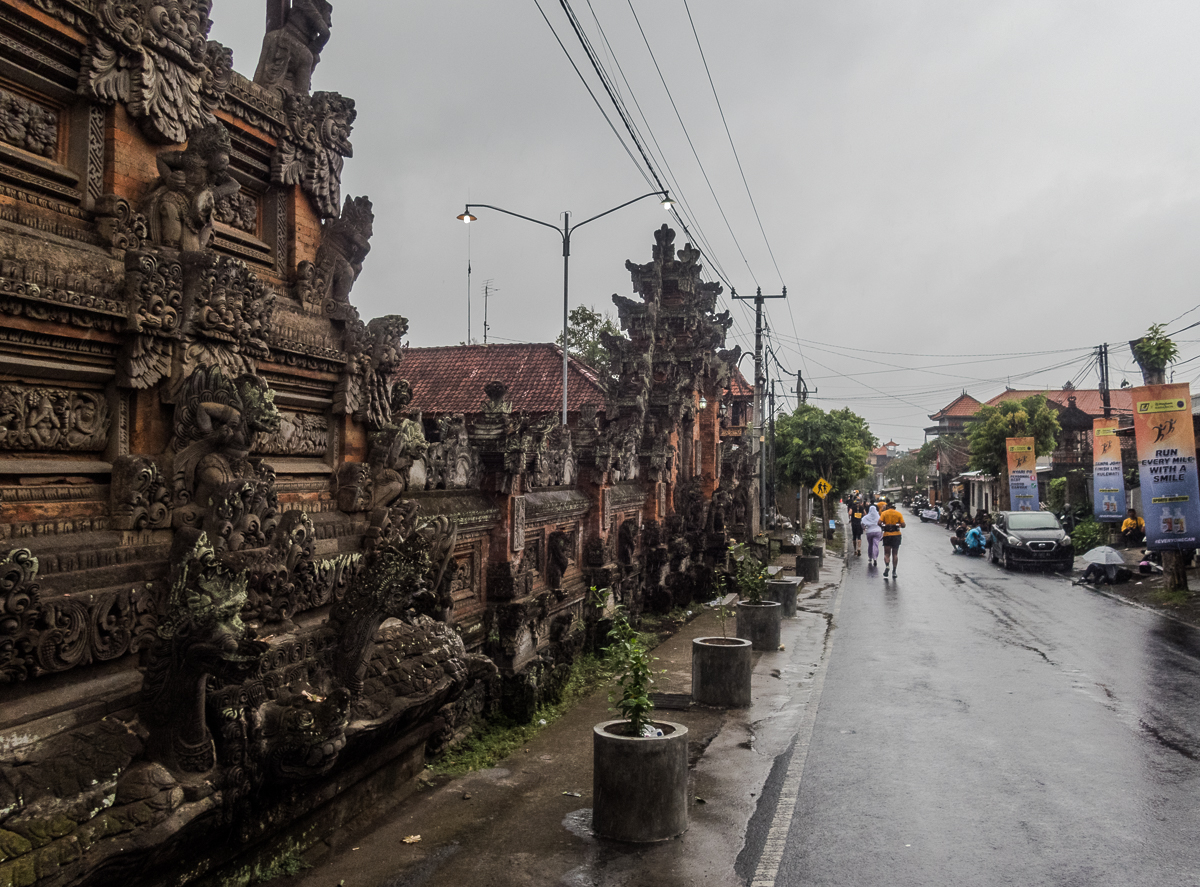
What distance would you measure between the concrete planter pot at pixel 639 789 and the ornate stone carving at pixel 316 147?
4.91 m

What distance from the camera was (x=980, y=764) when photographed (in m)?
7.76

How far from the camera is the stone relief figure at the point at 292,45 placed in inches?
265

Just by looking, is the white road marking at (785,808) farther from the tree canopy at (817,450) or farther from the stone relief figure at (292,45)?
the tree canopy at (817,450)

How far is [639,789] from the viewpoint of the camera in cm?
589

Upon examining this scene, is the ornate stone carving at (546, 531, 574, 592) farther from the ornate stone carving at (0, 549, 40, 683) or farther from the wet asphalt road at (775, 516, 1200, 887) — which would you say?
the ornate stone carving at (0, 549, 40, 683)

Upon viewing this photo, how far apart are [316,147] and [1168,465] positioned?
18.6 metres

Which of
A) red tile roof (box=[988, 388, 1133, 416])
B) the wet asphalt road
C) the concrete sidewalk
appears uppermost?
red tile roof (box=[988, 388, 1133, 416])

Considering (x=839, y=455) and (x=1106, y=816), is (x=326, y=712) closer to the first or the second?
(x=1106, y=816)

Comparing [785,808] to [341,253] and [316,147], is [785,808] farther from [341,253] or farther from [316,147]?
[316,147]

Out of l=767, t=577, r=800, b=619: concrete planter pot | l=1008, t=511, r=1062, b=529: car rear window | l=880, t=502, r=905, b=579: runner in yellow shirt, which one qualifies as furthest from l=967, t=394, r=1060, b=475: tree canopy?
l=767, t=577, r=800, b=619: concrete planter pot

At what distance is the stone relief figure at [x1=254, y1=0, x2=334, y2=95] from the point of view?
6.74 meters

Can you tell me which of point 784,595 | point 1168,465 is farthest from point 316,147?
point 1168,465

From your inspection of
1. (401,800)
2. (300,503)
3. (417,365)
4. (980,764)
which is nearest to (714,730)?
(980,764)

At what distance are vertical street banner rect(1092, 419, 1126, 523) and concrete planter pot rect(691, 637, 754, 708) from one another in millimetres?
19071
